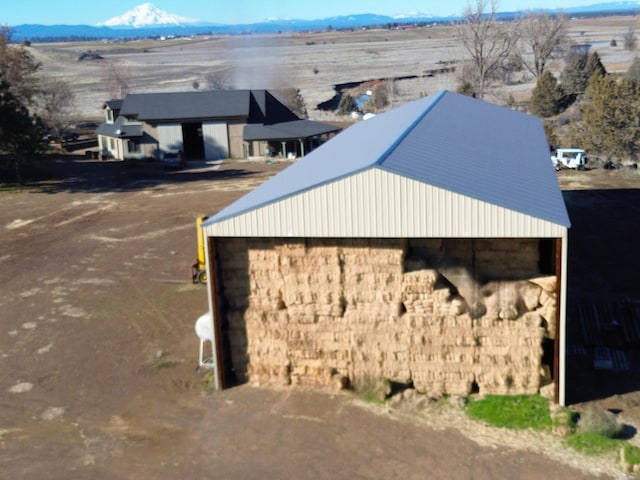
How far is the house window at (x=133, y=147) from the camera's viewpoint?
5281 centimetres

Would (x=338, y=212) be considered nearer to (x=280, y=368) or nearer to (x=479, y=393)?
(x=280, y=368)

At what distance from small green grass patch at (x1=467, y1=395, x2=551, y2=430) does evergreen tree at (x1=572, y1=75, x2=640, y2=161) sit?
3031 cm

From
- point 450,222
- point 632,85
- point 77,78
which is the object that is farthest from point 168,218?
point 77,78

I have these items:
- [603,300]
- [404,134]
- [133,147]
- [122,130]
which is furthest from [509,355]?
[122,130]

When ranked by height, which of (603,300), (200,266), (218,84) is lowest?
(603,300)

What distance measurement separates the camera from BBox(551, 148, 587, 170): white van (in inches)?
1640

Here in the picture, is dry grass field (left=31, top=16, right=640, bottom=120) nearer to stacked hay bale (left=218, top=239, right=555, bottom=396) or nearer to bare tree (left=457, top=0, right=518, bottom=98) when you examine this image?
bare tree (left=457, top=0, right=518, bottom=98)

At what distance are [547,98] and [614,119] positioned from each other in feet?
51.9

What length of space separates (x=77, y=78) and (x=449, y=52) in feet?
223

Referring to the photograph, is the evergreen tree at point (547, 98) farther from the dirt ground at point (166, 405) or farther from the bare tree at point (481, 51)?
the dirt ground at point (166, 405)

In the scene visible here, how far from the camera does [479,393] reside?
16094 millimetres

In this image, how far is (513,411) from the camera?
1529cm

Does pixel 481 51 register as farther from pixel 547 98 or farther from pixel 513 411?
pixel 513 411

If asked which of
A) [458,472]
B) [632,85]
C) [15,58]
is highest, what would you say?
[15,58]
